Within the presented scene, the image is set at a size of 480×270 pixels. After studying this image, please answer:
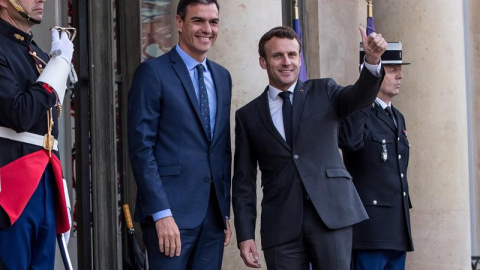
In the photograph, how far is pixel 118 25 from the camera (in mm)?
7953

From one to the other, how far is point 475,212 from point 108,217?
564 centimetres

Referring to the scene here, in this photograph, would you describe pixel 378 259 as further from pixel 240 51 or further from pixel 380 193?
pixel 240 51

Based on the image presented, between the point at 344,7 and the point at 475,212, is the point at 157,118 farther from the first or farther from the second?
the point at 475,212

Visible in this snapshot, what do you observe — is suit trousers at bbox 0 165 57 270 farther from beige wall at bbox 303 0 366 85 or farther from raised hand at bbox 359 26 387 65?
beige wall at bbox 303 0 366 85

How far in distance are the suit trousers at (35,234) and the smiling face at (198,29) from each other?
1.19m

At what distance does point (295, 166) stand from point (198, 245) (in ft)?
2.29

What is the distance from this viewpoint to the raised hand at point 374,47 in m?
5.32

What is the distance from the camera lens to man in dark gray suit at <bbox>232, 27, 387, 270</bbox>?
18.2ft

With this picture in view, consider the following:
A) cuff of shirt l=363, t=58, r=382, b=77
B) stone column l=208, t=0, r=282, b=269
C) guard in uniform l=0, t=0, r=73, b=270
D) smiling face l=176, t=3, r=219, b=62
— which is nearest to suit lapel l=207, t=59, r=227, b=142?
smiling face l=176, t=3, r=219, b=62

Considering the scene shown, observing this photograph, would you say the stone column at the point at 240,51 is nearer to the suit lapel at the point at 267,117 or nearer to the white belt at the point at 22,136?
the suit lapel at the point at 267,117

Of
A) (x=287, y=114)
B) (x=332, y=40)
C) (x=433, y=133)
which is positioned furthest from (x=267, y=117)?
(x=332, y=40)

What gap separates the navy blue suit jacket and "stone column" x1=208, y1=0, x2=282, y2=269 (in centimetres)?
170

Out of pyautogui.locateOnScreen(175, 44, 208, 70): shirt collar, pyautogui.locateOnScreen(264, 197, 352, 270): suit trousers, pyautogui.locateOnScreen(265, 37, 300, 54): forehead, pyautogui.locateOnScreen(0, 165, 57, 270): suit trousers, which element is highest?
pyautogui.locateOnScreen(265, 37, 300, 54): forehead

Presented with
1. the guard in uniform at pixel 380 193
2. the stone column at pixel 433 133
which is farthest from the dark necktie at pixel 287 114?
the stone column at pixel 433 133
